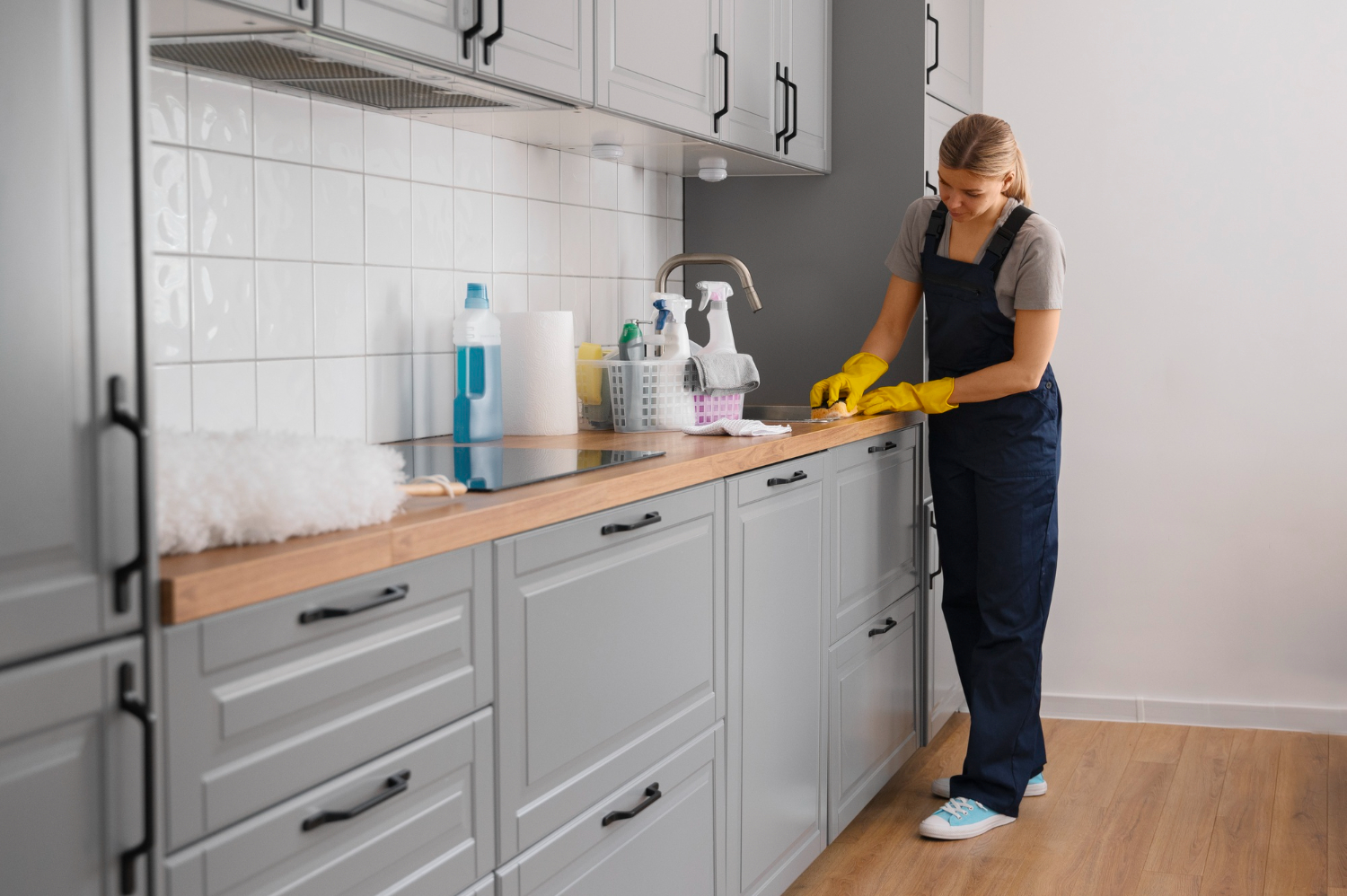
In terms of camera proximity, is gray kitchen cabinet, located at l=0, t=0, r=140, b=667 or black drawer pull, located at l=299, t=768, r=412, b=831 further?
black drawer pull, located at l=299, t=768, r=412, b=831

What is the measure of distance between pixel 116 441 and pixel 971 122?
6.48ft

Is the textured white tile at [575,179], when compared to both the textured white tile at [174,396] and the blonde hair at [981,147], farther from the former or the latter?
the textured white tile at [174,396]

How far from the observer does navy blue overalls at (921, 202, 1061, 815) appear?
2.57 m

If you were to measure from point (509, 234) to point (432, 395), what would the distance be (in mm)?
398

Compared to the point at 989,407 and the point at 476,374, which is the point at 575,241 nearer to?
the point at 476,374

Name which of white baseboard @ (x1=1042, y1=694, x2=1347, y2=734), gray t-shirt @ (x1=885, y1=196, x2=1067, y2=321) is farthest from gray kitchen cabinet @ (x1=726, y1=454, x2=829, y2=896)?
white baseboard @ (x1=1042, y1=694, x2=1347, y2=734)

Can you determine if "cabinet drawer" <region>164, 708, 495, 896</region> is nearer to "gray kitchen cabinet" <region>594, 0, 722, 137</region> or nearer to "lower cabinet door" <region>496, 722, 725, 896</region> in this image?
"lower cabinet door" <region>496, 722, 725, 896</region>

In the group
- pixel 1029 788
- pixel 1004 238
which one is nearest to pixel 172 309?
pixel 1004 238

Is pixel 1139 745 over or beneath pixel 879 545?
beneath

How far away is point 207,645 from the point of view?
3.16 ft

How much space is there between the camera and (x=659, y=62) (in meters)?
2.23

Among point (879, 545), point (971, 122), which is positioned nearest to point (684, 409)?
point (879, 545)

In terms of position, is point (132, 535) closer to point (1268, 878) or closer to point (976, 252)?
point (976, 252)

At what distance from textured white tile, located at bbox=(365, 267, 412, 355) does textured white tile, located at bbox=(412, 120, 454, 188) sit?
0.18m
